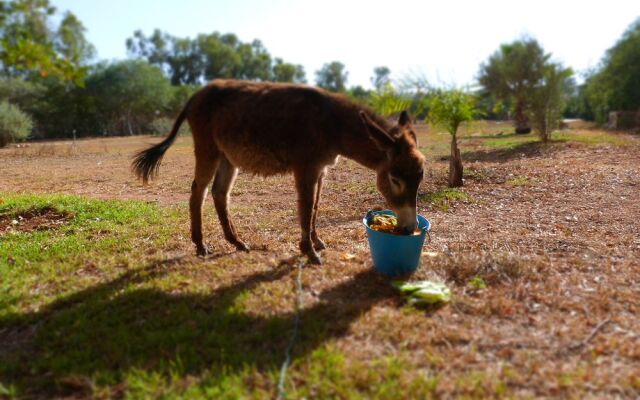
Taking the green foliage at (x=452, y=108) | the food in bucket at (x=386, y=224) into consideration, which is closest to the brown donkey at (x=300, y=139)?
the food in bucket at (x=386, y=224)

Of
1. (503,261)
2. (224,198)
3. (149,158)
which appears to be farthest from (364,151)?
(149,158)

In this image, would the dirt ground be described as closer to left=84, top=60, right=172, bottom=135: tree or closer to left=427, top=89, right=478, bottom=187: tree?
left=427, top=89, right=478, bottom=187: tree

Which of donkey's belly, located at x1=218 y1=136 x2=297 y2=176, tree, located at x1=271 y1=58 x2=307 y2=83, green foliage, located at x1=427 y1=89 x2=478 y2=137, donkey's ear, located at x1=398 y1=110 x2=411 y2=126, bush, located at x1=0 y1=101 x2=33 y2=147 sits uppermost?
tree, located at x1=271 y1=58 x2=307 y2=83

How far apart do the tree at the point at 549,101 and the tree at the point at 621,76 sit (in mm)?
12960

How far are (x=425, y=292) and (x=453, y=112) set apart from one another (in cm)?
769

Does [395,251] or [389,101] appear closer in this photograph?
[395,251]

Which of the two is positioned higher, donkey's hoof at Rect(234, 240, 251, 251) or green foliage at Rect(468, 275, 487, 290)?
donkey's hoof at Rect(234, 240, 251, 251)

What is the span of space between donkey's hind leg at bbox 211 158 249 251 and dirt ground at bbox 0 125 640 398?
0.18 m

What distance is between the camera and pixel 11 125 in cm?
2664

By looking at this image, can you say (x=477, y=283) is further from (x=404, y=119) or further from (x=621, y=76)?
(x=621, y=76)

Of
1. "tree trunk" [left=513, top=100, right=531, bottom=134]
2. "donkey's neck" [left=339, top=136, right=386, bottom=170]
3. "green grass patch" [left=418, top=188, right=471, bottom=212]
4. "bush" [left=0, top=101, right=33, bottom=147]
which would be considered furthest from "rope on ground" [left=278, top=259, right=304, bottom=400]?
"bush" [left=0, top=101, right=33, bottom=147]

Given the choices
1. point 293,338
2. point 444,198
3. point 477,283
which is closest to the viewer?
point 293,338

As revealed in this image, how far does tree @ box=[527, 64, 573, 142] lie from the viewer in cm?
2006

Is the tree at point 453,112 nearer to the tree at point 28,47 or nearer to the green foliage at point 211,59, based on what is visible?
the tree at point 28,47
